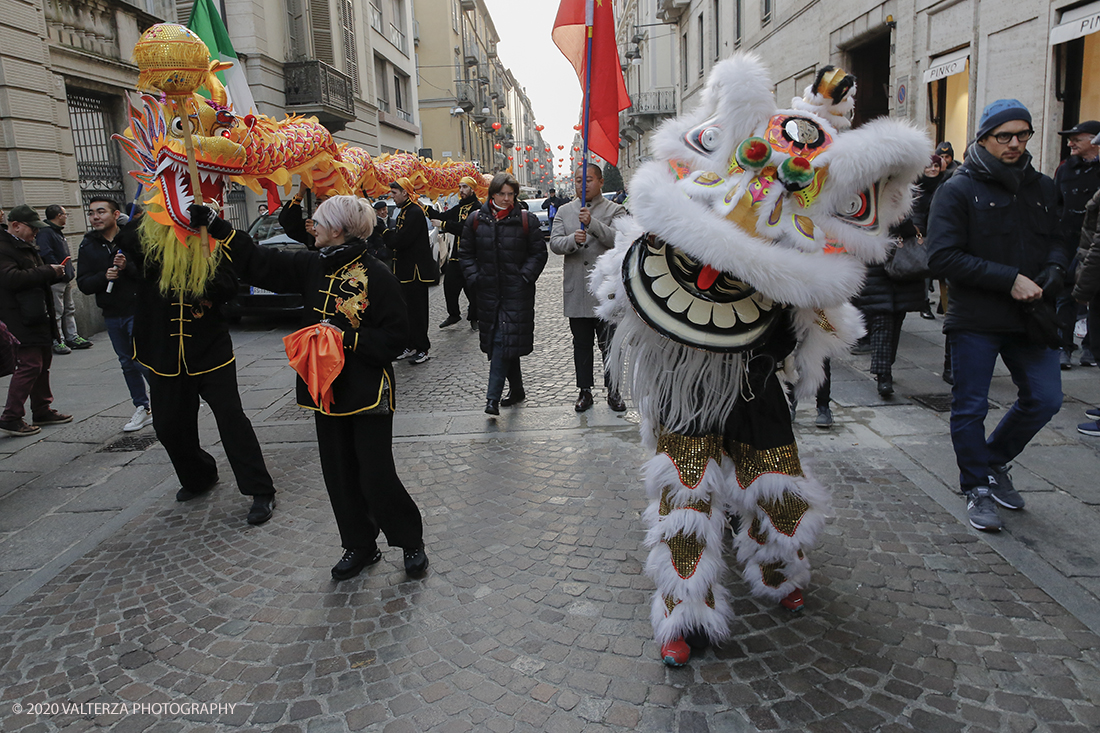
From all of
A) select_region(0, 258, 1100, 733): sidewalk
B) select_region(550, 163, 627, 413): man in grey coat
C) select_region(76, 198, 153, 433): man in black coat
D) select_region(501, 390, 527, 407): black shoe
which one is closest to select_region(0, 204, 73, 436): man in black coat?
select_region(76, 198, 153, 433): man in black coat

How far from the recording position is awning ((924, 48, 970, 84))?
1073 cm

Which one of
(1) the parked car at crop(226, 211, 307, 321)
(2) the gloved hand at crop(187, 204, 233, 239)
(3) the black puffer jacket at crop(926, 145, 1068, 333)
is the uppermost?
(2) the gloved hand at crop(187, 204, 233, 239)

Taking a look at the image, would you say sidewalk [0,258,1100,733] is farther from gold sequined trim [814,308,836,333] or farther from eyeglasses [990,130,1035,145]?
eyeglasses [990,130,1035,145]

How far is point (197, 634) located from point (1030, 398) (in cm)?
416

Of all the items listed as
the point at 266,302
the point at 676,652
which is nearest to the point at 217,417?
the point at 676,652

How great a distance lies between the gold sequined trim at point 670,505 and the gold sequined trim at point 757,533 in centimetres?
29

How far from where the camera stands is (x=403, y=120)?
3086cm

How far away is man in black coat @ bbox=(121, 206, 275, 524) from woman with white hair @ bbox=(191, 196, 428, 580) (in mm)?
745

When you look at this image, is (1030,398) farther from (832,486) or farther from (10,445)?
(10,445)

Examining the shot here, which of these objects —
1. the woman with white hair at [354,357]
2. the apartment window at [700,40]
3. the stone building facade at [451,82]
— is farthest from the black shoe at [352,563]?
the stone building facade at [451,82]

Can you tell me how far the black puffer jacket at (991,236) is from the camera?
3.56 meters

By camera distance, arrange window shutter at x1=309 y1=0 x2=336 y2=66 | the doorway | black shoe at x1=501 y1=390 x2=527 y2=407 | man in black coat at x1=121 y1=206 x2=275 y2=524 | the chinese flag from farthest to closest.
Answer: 1. window shutter at x1=309 y1=0 x2=336 y2=66
2. the doorway
3. black shoe at x1=501 y1=390 x2=527 y2=407
4. the chinese flag
5. man in black coat at x1=121 y1=206 x2=275 y2=524

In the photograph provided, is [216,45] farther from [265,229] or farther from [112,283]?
[265,229]

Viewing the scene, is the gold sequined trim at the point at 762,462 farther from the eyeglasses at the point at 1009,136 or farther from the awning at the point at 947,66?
the awning at the point at 947,66
